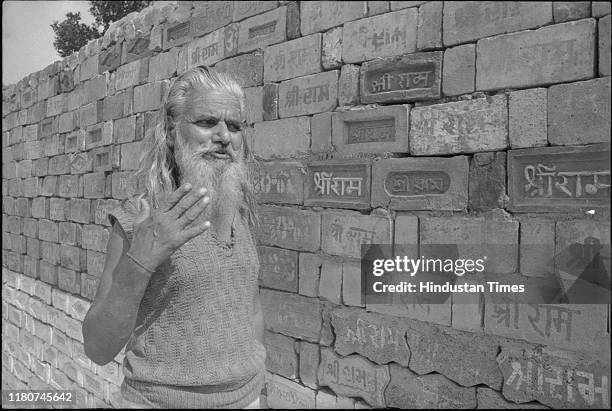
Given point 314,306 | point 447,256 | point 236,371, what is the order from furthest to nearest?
point 314,306 < point 447,256 < point 236,371

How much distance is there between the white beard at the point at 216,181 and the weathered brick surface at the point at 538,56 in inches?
66.0

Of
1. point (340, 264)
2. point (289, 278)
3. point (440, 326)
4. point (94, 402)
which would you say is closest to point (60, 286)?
point (94, 402)

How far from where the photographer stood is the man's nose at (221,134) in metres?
2.04

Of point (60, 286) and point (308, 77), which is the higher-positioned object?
point (308, 77)

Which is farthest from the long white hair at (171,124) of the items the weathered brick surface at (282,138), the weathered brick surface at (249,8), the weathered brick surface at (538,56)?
the weathered brick surface at (249,8)

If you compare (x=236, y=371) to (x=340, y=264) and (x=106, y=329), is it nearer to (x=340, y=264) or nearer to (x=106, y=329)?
(x=106, y=329)

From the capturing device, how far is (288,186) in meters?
4.02

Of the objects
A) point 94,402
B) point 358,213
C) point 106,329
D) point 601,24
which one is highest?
point 601,24

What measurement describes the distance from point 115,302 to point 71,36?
609 cm

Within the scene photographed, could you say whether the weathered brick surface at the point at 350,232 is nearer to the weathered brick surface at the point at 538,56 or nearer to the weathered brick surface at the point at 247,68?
the weathered brick surface at the point at 538,56

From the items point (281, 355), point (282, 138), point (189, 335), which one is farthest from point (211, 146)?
point (281, 355)

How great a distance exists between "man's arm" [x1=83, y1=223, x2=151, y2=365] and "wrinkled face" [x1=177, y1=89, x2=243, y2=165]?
49cm

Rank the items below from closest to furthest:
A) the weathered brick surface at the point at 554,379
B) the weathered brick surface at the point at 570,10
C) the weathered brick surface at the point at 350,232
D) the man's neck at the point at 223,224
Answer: the man's neck at the point at 223,224 < the weathered brick surface at the point at 554,379 < the weathered brick surface at the point at 570,10 < the weathered brick surface at the point at 350,232

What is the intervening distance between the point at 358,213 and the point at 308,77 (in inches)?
46.0
